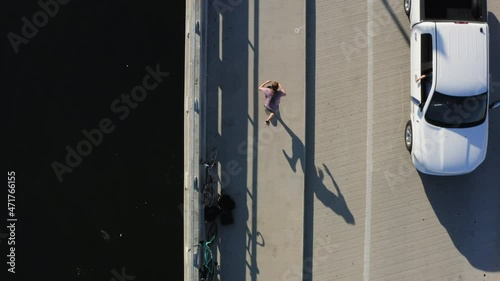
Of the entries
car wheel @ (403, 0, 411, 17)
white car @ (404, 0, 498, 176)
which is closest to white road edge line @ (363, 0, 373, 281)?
car wheel @ (403, 0, 411, 17)

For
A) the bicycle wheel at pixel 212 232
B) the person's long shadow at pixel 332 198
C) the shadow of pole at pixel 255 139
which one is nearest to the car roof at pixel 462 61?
the person's long shadow at pixel 332 198

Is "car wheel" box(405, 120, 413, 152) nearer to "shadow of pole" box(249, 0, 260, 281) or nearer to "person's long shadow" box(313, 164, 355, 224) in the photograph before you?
"person's long shadow" box(313, 164, 355, 224)

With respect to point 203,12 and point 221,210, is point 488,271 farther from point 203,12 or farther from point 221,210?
point 203,12

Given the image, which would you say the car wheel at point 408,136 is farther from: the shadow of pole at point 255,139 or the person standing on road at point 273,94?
the shadow of pole at point 255,139
